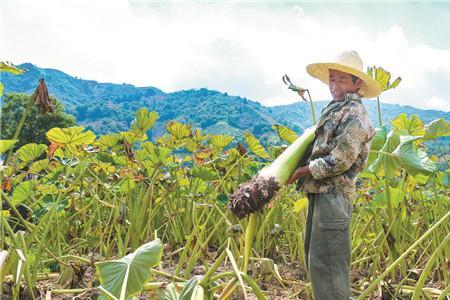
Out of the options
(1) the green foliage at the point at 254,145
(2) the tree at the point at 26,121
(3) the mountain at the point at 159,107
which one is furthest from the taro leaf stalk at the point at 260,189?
(3) the mountain at the point at 159,107

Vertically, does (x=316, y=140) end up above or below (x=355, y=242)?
above

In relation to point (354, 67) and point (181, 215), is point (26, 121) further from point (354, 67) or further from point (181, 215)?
point (354, 67)

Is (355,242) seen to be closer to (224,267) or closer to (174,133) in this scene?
(224,267)

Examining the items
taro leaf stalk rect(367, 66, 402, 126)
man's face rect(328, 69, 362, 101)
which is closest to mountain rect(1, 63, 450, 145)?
taro leaf stalk rect(367, 66, 402, 126)

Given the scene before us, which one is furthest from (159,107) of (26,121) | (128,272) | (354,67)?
(128,272)

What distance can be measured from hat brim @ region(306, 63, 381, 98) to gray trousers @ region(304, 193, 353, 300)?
0.52 metres

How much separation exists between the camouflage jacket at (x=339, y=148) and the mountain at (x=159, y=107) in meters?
89.2

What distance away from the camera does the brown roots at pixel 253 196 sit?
6.19ft

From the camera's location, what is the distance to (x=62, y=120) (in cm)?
2450

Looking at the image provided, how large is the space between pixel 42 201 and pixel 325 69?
6.85ft

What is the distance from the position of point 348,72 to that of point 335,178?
1.51ft

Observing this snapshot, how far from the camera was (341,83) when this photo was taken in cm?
213

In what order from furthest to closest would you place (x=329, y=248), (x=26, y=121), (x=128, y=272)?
(x=26, y=121) → (x=329, y=248) → (x=128, y=272)

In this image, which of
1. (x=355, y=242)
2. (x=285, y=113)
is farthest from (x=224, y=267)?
(x=285, y=113)
